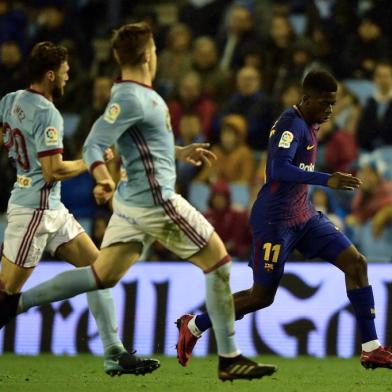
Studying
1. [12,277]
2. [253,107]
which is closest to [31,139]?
[12,277]

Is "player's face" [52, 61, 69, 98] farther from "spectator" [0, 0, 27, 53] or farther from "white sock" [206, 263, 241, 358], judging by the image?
"spectator" [0, 0, 27, 53]

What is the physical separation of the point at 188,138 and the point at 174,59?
1920 mm

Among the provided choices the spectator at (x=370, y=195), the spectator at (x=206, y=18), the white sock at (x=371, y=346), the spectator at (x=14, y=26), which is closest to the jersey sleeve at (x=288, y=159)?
the white sock at (x=371, y=346)

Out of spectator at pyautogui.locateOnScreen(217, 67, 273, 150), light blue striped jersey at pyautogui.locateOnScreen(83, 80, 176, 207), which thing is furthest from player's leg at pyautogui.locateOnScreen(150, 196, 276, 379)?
spectator at pyautogui.locateOnScreen(217, 67, 273, 150)

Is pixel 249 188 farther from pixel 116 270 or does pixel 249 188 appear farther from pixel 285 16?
pixel 116 270

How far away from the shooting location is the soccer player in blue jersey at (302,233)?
27.0ft

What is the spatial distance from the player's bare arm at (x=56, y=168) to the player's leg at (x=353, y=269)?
180 cm

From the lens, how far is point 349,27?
15.2m

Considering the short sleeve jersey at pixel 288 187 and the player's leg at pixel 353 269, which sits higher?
the short sleeve jersey at pixel 288 187

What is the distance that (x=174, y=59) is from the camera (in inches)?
612

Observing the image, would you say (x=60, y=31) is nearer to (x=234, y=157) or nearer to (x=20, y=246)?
(x=234, y=157)

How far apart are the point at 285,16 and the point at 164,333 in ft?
18.4

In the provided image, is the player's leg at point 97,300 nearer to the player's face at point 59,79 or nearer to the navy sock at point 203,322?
the navy sock at point 203,322

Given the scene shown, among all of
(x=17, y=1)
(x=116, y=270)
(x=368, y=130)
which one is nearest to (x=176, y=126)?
(x=368, y=130)
